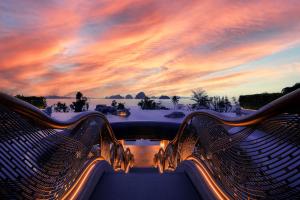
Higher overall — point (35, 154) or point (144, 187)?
point (35, 154)

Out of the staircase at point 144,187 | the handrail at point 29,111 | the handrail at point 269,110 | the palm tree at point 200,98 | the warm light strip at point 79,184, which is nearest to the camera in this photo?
the handrail at point 269,110

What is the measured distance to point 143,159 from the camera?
1515 cm

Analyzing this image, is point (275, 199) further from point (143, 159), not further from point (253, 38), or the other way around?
point (143, 159)

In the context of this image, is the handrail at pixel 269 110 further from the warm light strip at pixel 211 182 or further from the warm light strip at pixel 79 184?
the warm light strip at pixel 79 184

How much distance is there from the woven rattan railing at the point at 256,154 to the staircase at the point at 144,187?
364mm

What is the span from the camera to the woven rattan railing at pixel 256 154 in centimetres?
197

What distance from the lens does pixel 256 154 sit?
2.47m

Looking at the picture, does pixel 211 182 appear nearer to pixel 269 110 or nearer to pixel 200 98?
pixel 269 110

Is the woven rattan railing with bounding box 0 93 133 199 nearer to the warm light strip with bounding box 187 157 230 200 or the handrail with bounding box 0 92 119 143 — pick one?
the handrail with bounding box 0 92 119 143

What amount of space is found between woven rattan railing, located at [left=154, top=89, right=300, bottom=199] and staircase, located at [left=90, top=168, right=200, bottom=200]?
36 centimetres

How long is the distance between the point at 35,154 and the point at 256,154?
220 centimetres

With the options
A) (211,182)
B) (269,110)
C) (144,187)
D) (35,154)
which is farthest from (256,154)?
(35,154)

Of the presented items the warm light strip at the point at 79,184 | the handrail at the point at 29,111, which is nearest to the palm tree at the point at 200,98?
the warm light strip at the point at 79,184

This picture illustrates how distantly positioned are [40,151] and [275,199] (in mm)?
2263
